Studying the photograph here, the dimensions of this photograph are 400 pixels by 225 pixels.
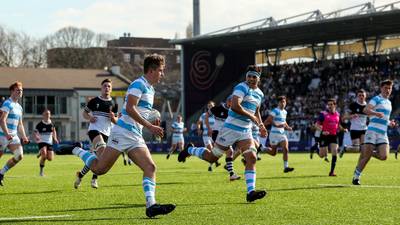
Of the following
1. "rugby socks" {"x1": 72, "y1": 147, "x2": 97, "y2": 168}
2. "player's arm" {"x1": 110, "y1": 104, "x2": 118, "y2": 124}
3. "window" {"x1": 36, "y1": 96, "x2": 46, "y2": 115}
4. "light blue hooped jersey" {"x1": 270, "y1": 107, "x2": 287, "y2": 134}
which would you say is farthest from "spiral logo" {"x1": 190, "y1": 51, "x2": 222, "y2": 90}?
"rugby socks" {"x1": 72, "y1": 147, "x2": 97, "y2": 168}

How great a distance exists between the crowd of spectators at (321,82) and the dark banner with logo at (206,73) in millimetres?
3101

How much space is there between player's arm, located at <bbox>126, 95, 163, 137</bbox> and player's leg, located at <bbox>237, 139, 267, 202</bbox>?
2.72m

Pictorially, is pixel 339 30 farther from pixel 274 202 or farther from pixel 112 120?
pixel 274 202

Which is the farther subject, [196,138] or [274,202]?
[196,138]

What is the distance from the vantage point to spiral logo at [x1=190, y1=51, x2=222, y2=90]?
60656 millimetres

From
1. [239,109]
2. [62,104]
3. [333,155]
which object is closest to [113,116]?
[239,109]

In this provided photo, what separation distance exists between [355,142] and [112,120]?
14.8m

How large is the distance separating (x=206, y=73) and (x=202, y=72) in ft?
1.29

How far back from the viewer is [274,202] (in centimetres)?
1312

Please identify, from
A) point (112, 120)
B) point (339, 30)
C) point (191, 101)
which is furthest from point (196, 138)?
point (112, 120)

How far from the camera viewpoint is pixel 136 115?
1080 centimetres

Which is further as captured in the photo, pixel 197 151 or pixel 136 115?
pixel 197 151

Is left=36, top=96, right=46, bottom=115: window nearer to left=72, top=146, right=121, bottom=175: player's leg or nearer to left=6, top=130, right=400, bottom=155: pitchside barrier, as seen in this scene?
left=6, top=130, right=400, bottom=155: pitchside barrier

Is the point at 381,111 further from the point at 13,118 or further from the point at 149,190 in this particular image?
the point at 13,118
